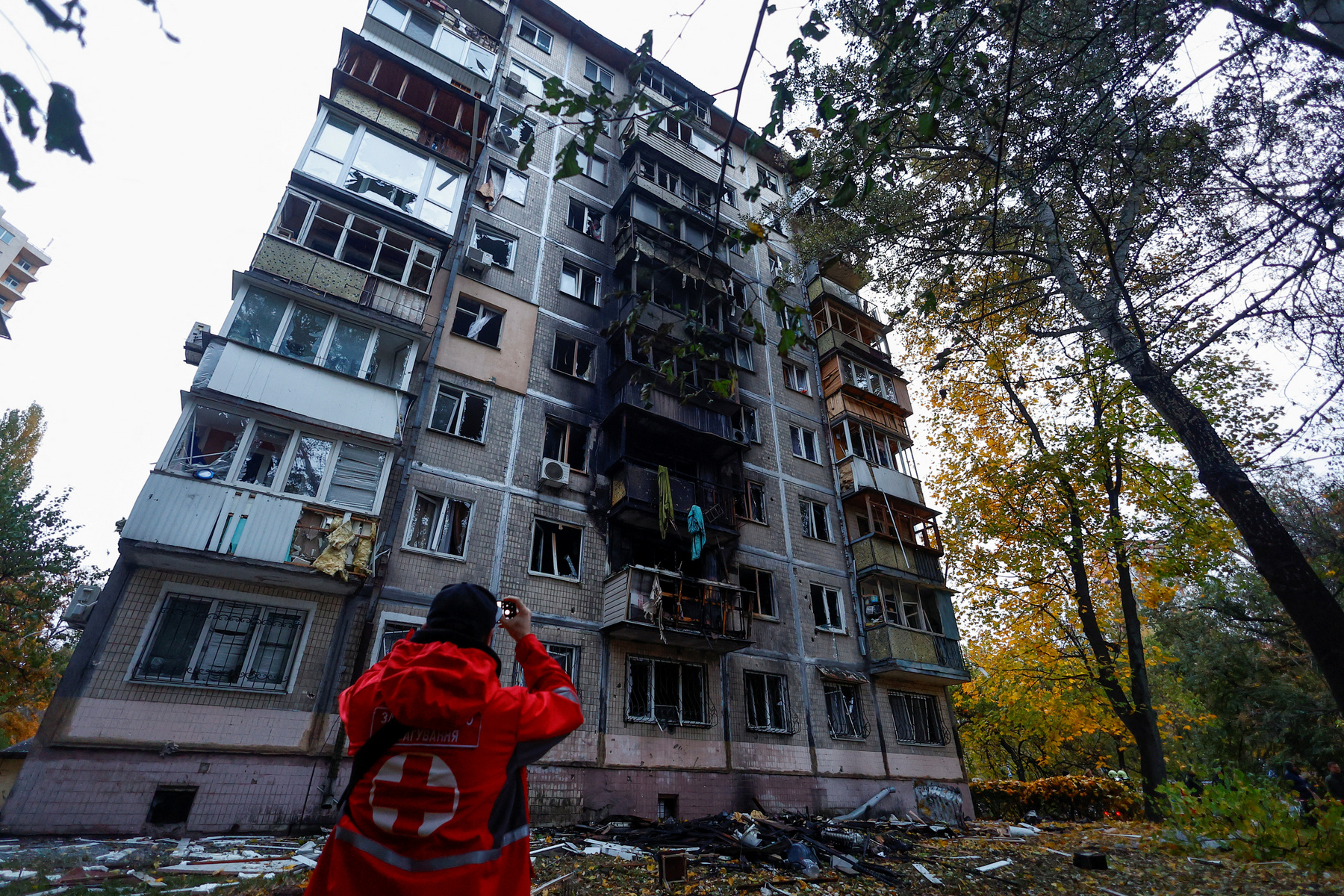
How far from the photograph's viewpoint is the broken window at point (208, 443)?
10.3m

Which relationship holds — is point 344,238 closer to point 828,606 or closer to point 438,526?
point 438,526

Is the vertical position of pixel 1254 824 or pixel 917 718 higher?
pixel 917 718

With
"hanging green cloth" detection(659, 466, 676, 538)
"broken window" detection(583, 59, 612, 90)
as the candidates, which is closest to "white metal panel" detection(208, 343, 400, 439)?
"hanging green cloth" detection(659, 466, 676, 538)

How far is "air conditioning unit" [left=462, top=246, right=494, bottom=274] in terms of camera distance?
16.1m

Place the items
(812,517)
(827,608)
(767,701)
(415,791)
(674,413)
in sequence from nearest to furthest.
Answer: (415,791), (767,701), (674,413), (827,608), (812,517)

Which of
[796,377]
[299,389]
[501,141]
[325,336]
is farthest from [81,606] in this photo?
[796,377]

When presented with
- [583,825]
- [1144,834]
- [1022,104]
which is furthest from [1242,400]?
[583,825]

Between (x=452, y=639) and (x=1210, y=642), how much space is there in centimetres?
3111

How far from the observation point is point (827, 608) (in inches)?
728

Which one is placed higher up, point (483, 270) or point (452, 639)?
point (483, 270)

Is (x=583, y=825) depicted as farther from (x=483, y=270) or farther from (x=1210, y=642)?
(x=1210, y=642)

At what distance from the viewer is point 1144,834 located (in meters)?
12.2

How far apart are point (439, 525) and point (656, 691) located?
21.2 feet

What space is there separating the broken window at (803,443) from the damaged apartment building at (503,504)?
0.40m
